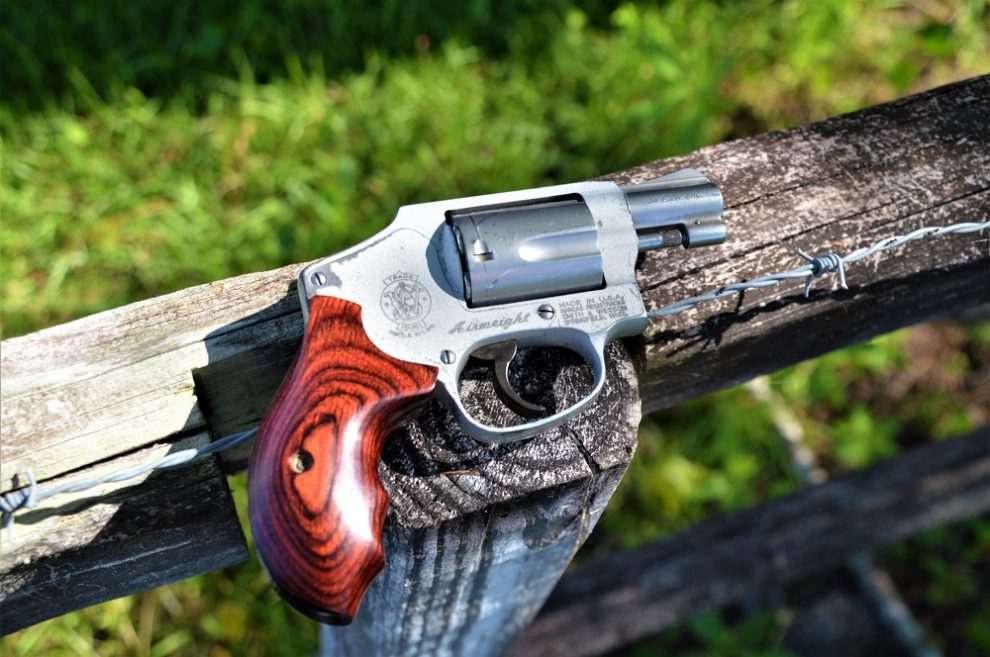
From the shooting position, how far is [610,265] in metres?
1.20

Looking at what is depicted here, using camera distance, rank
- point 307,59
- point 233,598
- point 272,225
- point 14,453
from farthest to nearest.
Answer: point 307,59 < point 272,225 < point 233,598 < point 14,453

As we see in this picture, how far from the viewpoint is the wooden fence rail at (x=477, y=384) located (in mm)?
1082

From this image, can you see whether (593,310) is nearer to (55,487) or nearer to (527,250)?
(527,250)

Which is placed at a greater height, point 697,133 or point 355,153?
point 697,133

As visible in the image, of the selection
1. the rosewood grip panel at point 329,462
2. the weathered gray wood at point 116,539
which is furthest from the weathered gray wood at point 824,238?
the weathered gray wood at point 116,539

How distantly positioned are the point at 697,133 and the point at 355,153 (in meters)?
1.03

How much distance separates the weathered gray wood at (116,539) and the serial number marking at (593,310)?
49 cm

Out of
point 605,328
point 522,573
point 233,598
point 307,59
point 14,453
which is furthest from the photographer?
point 307,59

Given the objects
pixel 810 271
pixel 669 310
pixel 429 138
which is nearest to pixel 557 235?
pixel 669 310

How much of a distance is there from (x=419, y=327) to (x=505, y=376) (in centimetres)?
13

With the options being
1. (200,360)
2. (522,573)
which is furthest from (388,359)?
(522,573)

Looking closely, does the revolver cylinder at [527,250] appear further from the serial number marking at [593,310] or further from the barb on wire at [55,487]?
the barb on wire at [55,487]

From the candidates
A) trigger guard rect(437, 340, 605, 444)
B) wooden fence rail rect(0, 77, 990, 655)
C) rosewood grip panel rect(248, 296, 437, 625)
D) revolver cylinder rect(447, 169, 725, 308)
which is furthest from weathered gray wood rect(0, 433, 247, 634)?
revolver cylinder rect(447, 169, 725, 308)

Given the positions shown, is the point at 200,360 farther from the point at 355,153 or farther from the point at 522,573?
the point at 355,153
